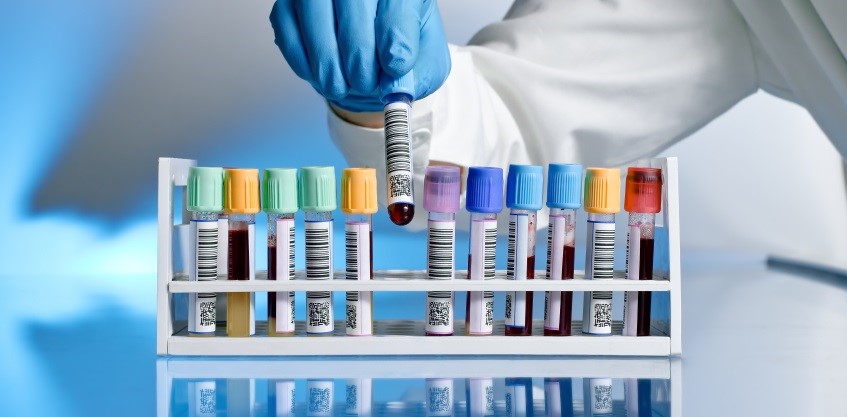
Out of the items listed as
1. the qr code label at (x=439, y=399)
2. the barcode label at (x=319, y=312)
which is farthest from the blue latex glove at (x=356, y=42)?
the qr code label at (x=439, y=399)

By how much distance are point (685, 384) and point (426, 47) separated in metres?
0.44

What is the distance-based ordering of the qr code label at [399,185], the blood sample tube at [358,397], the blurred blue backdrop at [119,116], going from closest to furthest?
1. the blood sample tube at [358,397]
2. the qr code label at [399,185]
3. the blurred blue backdrop at [119,116]

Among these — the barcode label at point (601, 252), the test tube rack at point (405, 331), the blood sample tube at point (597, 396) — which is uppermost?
the barcode label at point (601, 252)

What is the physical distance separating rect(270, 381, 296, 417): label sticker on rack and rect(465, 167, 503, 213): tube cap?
250 mm

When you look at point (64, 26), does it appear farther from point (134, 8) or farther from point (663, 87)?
point (663, 87)

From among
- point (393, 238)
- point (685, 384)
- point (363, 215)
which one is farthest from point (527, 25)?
point (685, 384)

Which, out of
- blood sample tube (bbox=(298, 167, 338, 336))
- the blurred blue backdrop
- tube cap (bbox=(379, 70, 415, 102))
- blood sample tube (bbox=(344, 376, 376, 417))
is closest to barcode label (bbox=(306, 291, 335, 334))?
blood sample tube (bbox=(298, 167, 338, 336))

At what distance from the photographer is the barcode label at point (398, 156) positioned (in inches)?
37.7

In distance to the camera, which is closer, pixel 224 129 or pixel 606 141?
pixel 606 141

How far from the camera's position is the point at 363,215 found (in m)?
1.03

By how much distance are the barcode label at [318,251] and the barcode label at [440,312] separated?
0.34ft

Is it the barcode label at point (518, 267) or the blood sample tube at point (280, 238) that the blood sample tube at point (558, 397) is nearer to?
the barcode label at point (518, 267)

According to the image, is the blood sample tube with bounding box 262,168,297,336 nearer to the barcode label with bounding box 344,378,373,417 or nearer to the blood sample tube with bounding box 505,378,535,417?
the barcode label with bounding box 344,378,373,417

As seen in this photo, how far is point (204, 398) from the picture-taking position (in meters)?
0.87
